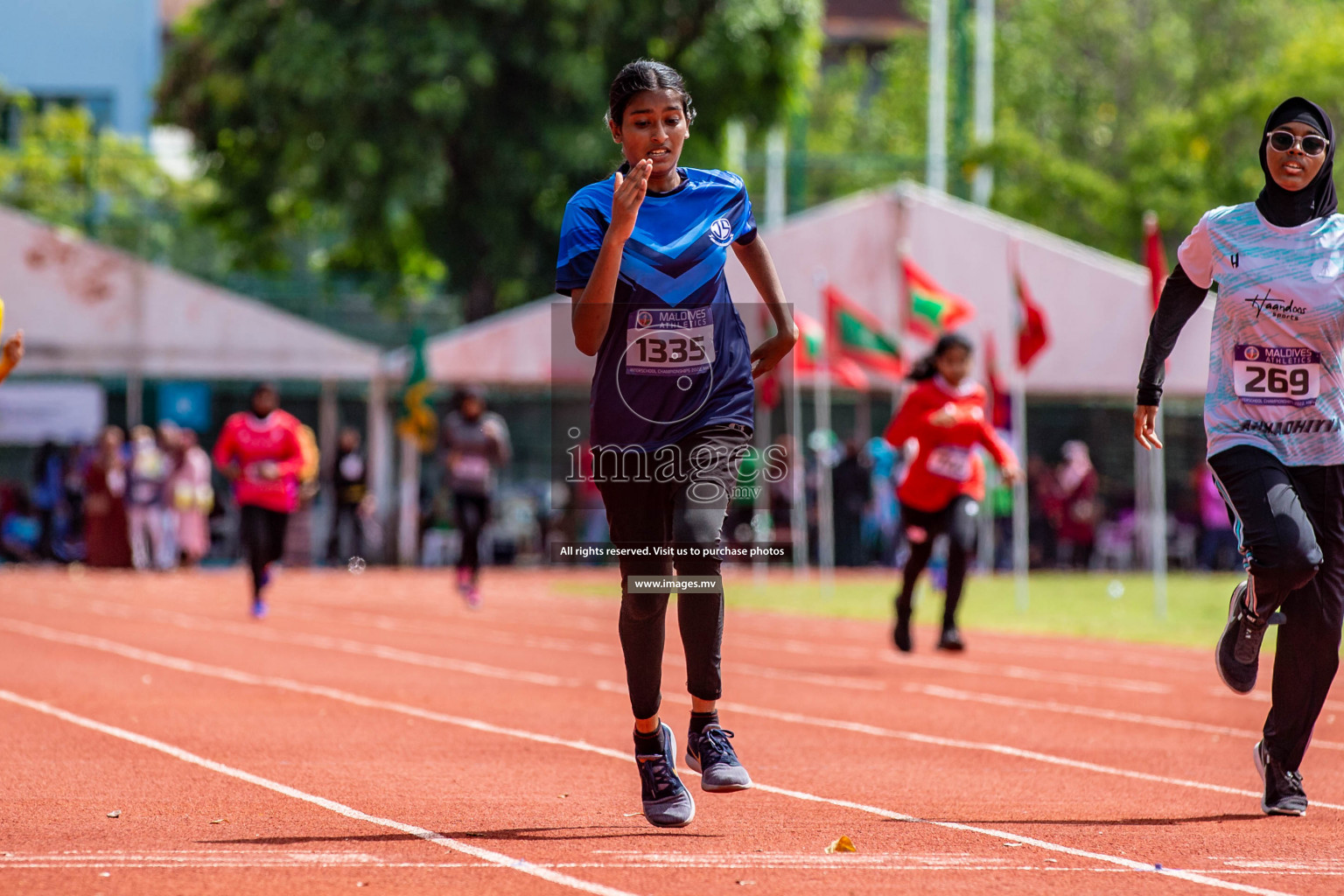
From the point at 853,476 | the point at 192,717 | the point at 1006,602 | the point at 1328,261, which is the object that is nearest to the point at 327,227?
the point at 853,476

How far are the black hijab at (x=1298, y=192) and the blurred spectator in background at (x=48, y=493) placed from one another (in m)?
24.0

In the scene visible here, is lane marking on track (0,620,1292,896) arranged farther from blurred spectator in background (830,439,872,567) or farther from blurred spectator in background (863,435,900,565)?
blurred spectator in background (863,435,900,565)

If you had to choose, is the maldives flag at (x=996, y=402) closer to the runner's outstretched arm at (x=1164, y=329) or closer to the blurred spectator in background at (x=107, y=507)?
the blurred spectator in background at (x=107, y=507)

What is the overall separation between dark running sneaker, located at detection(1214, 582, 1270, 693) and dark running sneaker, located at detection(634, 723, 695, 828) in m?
1.87

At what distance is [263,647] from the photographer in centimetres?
1432

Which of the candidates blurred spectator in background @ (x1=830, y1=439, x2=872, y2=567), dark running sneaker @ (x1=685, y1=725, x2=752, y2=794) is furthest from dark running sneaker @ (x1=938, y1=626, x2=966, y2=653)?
blurred spectator in background @ (x1=830, y1=439, x2=872, y2=567)

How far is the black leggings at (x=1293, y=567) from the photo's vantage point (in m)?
6.55

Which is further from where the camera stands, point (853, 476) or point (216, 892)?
point (853, 476)

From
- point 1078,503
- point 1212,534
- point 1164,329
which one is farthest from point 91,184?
point 1164,329

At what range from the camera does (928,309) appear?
78.6 ft

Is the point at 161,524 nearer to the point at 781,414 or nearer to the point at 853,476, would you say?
the point at 853,476

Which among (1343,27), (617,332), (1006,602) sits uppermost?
(1343,27)

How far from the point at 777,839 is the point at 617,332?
60.5 inches

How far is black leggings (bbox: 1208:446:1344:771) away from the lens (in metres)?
6.55
